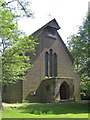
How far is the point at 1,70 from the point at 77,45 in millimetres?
11002

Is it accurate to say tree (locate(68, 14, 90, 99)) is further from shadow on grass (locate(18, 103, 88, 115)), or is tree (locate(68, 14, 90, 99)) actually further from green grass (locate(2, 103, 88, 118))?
green grass (locate(2, 103, 88, 118))

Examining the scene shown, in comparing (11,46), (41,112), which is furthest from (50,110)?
(11,46)

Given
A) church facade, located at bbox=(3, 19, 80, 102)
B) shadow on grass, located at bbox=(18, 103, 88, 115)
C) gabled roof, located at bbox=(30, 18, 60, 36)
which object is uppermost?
gabled roof, located at bbox=(30, 18, 60, 36)

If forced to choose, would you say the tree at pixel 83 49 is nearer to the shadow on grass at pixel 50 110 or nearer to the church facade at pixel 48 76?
the shadow on grass at pixel 50 110

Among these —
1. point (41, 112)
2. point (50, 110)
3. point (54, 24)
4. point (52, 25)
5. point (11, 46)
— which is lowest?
point (50, 110)

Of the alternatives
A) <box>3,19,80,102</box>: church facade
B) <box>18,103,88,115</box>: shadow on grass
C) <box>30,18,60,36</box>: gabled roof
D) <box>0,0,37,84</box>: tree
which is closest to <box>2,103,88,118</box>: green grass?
<box>18,103,88,115</box>: shadow on grass

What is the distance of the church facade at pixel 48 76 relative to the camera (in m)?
24.9

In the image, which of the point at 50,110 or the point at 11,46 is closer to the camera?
the point at 11,46

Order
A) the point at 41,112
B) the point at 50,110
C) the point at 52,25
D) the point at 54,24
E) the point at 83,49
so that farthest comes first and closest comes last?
the point at 54,24 < the point at 52,25 < the point at 83,49 < the point at 50,110 < the point at 41,112

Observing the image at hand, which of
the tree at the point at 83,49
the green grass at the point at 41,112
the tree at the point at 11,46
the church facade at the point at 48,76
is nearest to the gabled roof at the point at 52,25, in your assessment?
the church facade at the point at 48,76

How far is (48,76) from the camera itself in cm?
2800

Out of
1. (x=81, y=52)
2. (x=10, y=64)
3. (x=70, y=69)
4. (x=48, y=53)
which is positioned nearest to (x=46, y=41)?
(x=48, y=53)

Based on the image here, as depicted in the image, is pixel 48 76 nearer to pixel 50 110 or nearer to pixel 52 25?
pixel 52 25

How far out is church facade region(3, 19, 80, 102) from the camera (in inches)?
981
